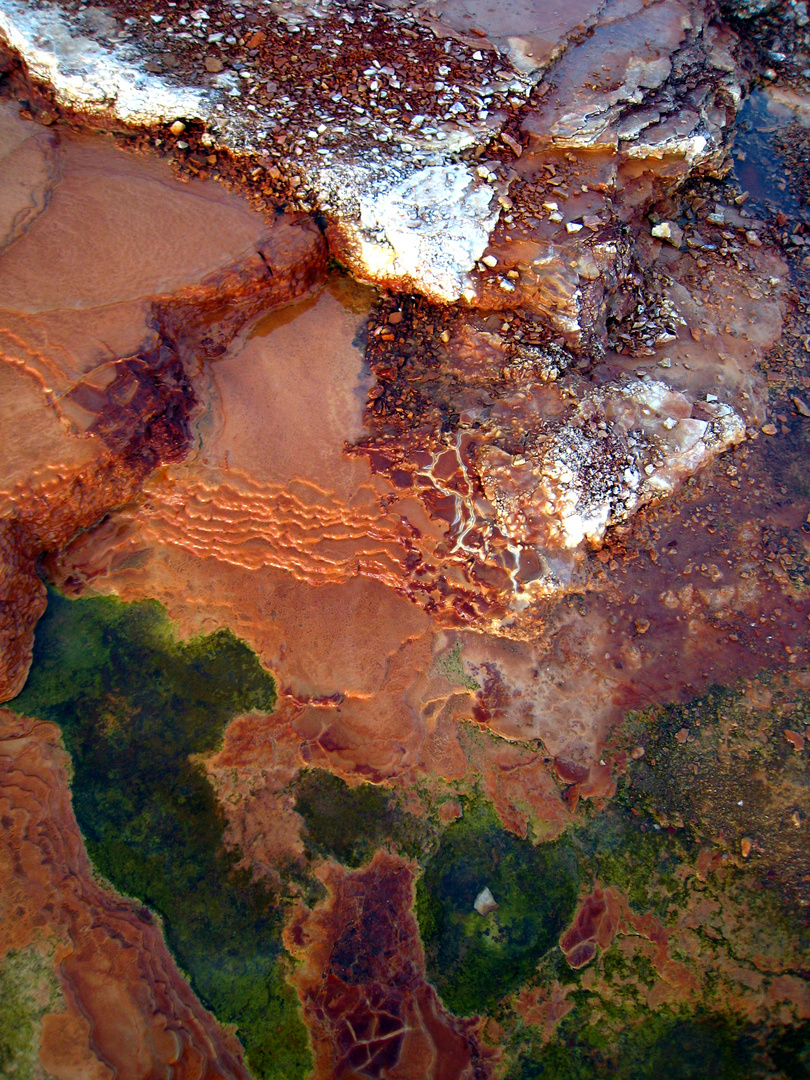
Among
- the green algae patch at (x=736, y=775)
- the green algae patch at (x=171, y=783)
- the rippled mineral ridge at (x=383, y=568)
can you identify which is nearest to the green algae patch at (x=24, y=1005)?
the rippled mineral ridge at (x=383, y=568)

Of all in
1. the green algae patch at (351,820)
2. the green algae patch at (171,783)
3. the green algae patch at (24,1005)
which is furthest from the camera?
the green algae patch at (351,820)

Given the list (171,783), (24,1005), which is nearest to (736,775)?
(171,783)

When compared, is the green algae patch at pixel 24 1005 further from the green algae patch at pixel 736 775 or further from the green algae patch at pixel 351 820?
the green algae patch at pixel 736 775

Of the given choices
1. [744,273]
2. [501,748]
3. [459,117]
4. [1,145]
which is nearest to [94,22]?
[1,145]

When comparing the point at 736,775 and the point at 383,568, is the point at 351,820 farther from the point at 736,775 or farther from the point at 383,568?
the point at 736,775

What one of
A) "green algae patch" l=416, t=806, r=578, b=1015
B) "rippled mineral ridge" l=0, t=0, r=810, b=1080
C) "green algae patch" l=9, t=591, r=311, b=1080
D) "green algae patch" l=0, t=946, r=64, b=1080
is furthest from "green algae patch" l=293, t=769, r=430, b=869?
"green algae patch" l=0, t=946, r=64, b=1080
